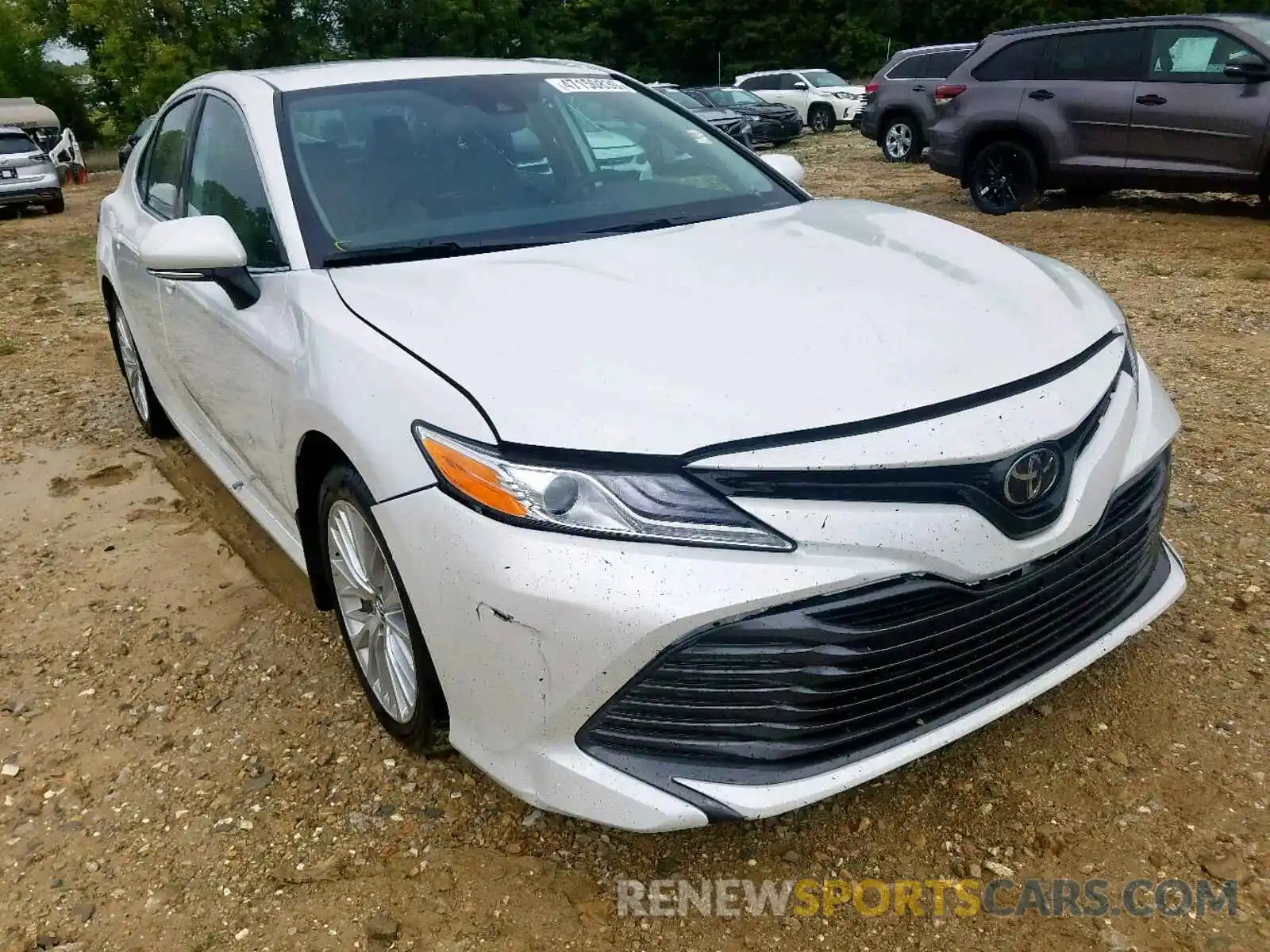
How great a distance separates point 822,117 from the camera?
23453 millimetres

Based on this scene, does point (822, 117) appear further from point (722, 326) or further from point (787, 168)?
point (722, 326)

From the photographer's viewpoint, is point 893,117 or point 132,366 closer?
point 132,366

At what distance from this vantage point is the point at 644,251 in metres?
2.58

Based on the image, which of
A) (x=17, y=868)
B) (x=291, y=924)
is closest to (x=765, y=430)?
(x=291, y=924)

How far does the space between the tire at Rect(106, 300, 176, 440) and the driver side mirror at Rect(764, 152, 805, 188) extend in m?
2.70

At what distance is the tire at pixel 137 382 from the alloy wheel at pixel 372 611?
90.7 inches

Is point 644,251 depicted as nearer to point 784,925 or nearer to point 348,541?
point 348,541

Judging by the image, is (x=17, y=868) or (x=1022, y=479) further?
(x=17, y=868)

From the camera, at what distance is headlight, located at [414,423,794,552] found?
1.79 metres

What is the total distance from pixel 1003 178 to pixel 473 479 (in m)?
8.82

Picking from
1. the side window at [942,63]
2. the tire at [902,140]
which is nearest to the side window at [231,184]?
the tire at [902,140]

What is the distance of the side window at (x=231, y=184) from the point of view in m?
2.77

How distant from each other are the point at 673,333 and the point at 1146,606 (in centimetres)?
125

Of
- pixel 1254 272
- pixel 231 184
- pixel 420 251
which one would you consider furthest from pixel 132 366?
pixel 1254 272
